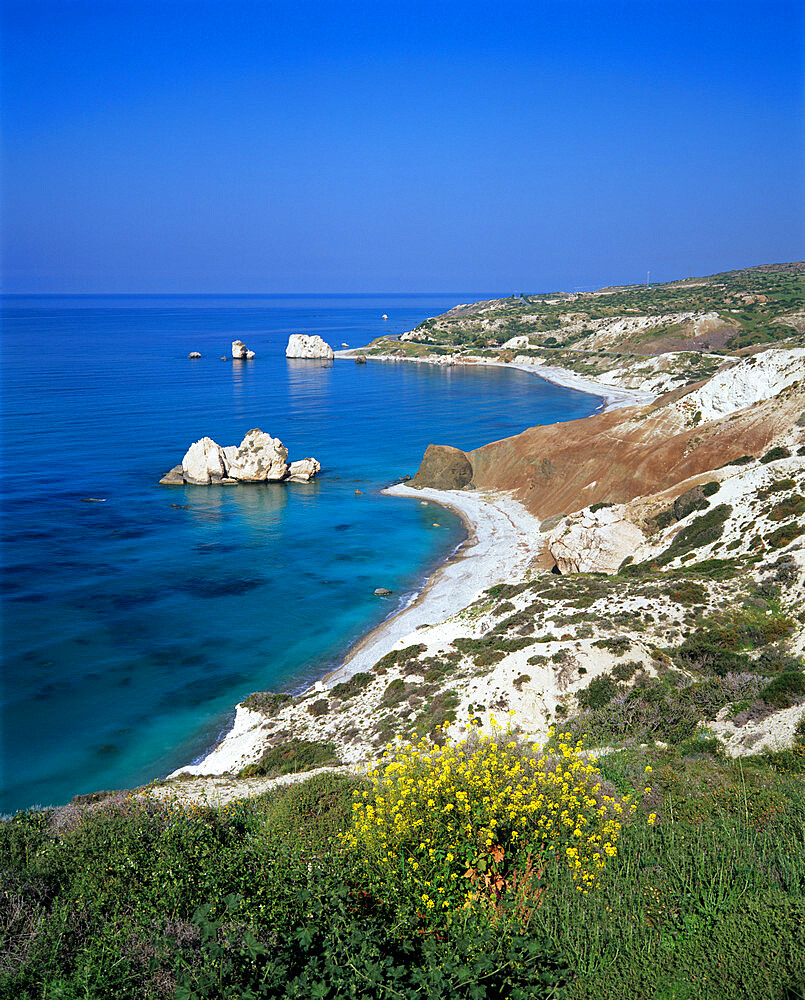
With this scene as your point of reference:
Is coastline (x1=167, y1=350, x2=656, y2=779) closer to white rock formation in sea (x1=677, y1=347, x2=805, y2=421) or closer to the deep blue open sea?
the deep blue open sea

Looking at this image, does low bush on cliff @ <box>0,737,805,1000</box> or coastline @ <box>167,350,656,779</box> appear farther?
coastline @ <box>167,350,656,779</box>

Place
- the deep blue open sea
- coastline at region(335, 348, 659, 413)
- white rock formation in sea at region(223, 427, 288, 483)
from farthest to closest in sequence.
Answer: coastline at region(335, 348, 659, 413) < white rock formation in sea at region(223, 427, 288, 483) < the deep blue open sea

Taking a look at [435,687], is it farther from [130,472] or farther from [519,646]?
[130,472]

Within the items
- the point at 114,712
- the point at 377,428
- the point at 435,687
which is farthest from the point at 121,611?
the point at 377,428

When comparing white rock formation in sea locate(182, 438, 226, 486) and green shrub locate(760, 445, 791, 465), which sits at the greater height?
green shrub locate(760, 445, 791, 465)

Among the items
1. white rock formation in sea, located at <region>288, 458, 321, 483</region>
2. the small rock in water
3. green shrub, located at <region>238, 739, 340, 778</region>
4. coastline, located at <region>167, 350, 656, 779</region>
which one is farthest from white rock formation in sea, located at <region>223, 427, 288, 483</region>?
green shrub, located at <region>238, 739, 340, 778</region>

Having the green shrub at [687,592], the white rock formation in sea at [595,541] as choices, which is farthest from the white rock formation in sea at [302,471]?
the green shrub at [687,592]

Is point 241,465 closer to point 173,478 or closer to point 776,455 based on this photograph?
point 173,478
